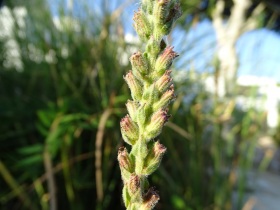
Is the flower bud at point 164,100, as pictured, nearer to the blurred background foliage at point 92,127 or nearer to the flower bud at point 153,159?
the flower bud at point 153,159

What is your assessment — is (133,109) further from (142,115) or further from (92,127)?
(92,127)

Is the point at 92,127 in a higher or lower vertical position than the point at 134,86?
lower

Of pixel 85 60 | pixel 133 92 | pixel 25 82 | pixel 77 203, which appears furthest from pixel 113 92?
pixel 133 92

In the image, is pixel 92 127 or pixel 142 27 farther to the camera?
pixel 92 127

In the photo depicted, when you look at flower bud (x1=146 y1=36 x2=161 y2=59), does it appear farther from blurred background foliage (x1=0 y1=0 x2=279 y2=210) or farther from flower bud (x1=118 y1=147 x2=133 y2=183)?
blurred background foliage (x1=0 y1=0 x2=279 y2=210)

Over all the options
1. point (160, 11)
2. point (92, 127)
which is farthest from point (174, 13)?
point (92, 127)

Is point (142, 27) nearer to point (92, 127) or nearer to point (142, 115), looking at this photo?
point (142, 115)
